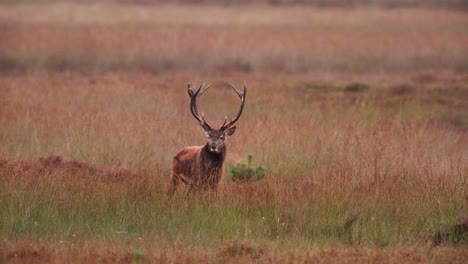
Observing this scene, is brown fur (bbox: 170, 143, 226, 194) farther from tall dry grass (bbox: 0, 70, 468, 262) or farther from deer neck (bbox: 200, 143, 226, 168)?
tall dry grass (bbox: 0, 70, 468, 262)

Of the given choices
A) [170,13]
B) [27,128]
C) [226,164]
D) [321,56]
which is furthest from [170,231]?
[170,13]

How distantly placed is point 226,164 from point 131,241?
430 centimetres

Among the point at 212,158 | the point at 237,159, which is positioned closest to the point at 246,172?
the point at 212,158

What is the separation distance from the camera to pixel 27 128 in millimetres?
15305

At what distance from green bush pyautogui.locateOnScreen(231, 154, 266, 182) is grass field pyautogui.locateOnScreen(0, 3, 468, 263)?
0.28 meters

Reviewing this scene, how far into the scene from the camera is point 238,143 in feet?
47.4

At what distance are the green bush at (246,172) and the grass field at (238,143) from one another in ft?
0.93

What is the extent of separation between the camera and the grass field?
9.71 metres

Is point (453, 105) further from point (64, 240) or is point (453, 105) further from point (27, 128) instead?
point (64, 240)

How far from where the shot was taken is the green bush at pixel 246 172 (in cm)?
1191

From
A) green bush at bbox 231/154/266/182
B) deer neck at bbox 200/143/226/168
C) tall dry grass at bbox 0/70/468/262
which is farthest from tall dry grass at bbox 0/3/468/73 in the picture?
deer neck at bbox 200/143/226/168

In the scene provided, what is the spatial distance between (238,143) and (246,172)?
99.9 inches

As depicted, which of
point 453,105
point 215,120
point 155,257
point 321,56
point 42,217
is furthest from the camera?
point 321,56

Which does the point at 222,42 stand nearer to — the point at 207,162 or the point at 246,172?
the point at 246,172
